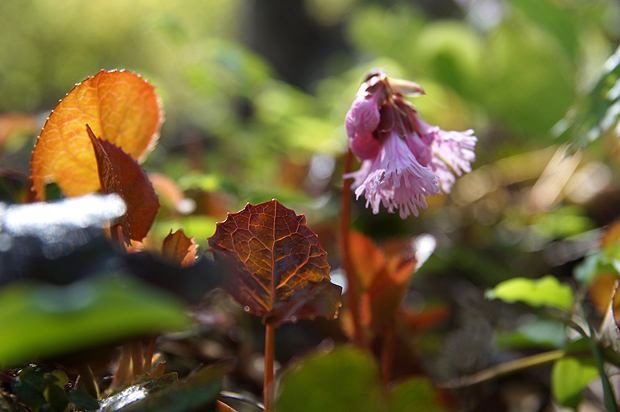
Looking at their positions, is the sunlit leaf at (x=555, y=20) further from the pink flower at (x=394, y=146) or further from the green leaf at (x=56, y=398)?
the green leaf at (x=56, y=398)

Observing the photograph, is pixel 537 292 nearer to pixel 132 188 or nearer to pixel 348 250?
pixel 348 250

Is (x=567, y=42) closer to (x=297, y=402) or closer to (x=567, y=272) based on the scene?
(x=567, y=272)

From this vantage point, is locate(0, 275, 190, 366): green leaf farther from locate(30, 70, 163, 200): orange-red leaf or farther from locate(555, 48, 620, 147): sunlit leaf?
locate(555, 48, 620, 147): sunlit leaf

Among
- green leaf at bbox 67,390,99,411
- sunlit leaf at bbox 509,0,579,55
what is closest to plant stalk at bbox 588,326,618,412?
green leaf at bbox 67,390,99,411

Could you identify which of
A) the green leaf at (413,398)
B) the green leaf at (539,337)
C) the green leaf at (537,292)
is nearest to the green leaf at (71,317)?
the green leaf at (413,398)

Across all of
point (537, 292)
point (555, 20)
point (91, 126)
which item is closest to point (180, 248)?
point (91, 126)

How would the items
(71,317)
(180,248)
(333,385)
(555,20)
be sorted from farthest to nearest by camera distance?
(555,20), (180,248), (333,385), (71,317)
